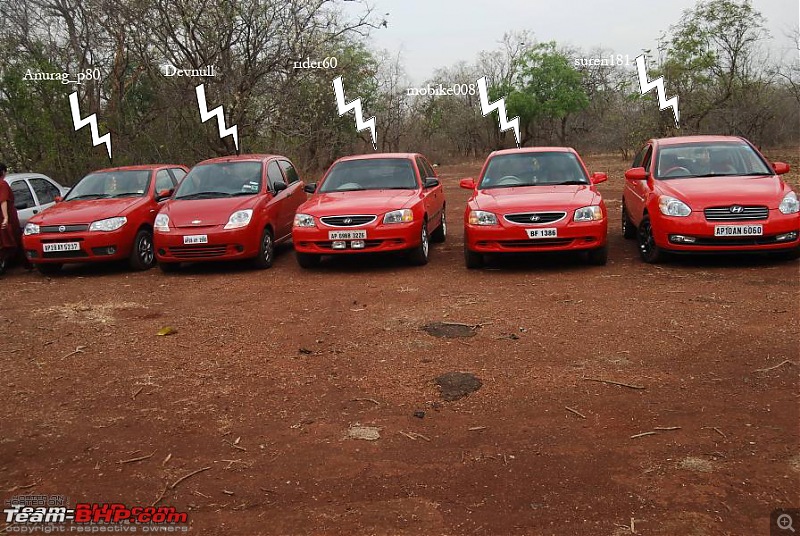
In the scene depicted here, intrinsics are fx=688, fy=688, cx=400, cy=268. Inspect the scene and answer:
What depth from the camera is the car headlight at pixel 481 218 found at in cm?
838

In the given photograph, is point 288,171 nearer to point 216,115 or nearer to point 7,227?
point 7,227

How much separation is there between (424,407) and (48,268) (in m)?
7.83

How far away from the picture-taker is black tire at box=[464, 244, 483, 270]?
8.70m

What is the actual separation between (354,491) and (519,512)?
2.66 feet

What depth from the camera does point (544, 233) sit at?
8180 mm

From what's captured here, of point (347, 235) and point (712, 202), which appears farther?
point (347, 235)

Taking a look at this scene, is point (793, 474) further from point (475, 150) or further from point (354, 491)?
point (475, 150)

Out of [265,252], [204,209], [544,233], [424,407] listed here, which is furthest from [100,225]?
[424,407]

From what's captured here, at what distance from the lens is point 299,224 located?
30.0 ft

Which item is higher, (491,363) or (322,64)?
(322,64)

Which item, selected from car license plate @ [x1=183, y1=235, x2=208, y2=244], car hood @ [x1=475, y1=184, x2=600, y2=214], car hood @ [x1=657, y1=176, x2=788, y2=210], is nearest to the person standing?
car license plate @ [x1=183, y1=235, x2=208, y2=244]

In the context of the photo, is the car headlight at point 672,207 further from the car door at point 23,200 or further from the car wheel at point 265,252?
the car door at point 23,200

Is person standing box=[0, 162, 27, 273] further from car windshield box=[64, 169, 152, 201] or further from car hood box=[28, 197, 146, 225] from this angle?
car windshield box=[64, 169, 152, 201]

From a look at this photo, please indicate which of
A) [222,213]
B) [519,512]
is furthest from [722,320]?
[222,213]
